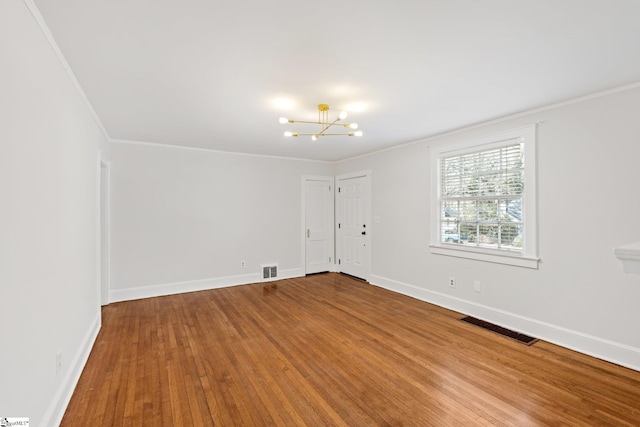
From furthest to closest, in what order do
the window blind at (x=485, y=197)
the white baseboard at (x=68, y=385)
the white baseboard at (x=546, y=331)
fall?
the window blind at (x=485, y=197) → the white baseboard at (x=546, y=331) → the white baseboard at (x=68, y=385)

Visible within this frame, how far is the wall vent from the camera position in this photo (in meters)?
5.89

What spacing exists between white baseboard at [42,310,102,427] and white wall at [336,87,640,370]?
4.23m

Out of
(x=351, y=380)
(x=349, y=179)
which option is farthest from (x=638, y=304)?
(x=349, y=179)

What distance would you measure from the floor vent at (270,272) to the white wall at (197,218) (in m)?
0.12

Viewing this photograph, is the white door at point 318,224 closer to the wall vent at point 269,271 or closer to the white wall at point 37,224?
the wall vent at point 269,271

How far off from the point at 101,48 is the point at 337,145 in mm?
3479

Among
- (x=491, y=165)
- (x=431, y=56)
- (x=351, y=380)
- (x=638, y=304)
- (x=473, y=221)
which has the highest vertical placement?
(x=431, y=56)

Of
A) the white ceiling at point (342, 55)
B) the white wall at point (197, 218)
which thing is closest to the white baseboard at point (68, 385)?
the white wall at point (197, 218)

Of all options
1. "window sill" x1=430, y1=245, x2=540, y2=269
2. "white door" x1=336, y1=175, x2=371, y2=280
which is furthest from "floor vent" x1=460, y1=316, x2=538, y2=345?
"white door" x1=336, y1=175, x2=371, y2=280

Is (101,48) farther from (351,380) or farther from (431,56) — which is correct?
(351,380)

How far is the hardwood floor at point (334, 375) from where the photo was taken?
2066mm

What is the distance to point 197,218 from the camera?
5.29 meters

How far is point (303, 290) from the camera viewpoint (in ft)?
17.2

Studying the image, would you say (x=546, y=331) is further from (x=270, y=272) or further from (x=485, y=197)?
(x=270, y=272)
